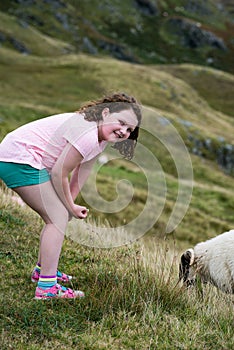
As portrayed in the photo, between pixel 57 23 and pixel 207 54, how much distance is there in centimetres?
3737

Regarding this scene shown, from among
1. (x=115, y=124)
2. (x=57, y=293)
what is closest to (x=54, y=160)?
(x=115, y=124)

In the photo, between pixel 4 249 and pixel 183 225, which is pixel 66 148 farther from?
pixel 183 225

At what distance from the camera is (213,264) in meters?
5.82

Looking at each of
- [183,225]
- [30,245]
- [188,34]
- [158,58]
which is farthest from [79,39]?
[30,245]

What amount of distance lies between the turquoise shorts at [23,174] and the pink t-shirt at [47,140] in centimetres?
6

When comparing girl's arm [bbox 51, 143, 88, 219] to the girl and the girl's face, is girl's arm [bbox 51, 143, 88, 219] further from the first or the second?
the girl's face

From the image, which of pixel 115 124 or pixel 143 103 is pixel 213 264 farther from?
pixel 143 103

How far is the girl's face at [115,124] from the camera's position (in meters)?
4.91

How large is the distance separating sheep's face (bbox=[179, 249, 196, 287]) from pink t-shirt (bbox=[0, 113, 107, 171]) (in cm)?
206

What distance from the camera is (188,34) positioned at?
373 feet

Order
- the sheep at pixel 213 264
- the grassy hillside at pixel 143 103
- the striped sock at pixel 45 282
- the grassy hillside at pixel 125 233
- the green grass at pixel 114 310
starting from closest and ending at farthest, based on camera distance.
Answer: the green grass at pixel 114 310
the grassy hillside at pixel 125 233
the striped sock at pixel 45 282
the sheep at pixel 213 264
the grassy hillside at pixel 143 103

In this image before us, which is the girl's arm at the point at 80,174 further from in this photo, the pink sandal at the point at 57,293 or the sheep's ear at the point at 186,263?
the sheep's ear at the point at 186,263

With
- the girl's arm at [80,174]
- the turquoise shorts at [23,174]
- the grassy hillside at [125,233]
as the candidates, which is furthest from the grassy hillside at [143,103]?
the turquoise shorts at [23,174]

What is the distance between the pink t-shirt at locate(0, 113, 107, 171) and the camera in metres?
4.69
